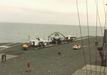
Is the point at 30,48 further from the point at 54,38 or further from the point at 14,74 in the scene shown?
the point at 14,74

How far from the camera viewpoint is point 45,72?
60.9 ft

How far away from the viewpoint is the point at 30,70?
19.2m

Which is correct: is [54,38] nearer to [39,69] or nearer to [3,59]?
[3,59]

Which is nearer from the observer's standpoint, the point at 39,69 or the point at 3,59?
the point at 39,69

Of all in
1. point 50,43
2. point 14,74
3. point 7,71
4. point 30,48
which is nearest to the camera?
point 14,74

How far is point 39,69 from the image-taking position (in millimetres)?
20047

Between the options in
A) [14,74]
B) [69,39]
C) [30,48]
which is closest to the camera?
[14,74]

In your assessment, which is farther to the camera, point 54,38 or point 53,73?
point 54,38

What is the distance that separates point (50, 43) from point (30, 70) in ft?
88.4

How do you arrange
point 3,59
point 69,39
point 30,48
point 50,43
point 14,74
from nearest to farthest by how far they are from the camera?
point 14,74 → point 3,59 → point 30,48 → point 50,43 → point 69,39

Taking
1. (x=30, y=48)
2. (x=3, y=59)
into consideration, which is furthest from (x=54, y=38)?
(x=3, y=59)

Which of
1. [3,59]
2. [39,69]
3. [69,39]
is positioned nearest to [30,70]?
[39,69]

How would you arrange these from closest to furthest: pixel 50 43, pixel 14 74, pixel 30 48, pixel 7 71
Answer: pixel 14 74 < pixel 7 71 < pixel 30 48 < pixel 50 43

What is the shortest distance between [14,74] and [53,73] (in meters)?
3.39
